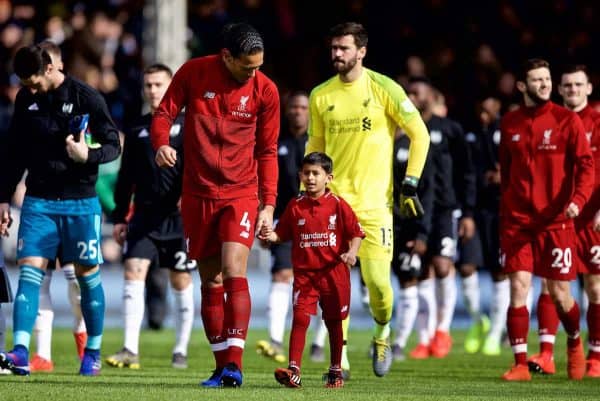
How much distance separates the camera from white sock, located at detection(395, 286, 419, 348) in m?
16.0

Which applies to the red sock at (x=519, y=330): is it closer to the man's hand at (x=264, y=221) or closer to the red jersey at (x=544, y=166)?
the red jersey at (x=544, y=166)

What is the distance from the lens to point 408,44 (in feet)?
81.5

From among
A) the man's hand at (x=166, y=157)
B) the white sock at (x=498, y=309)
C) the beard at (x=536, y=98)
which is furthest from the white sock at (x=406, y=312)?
the man's hand at (x=166, y=157)

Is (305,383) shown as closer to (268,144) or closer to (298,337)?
(298,337)

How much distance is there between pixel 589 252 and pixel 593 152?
0.87 m

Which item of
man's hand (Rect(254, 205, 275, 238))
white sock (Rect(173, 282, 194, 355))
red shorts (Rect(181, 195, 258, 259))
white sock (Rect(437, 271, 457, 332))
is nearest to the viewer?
red shorts (Rect(181, 195, 258, 259))

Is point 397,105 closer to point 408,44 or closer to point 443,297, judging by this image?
point 443,297

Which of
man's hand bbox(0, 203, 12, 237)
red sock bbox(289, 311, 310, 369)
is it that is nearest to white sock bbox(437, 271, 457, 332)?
red sock bbox(289, 311, 310, 369)

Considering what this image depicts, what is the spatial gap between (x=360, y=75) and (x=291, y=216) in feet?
4.81

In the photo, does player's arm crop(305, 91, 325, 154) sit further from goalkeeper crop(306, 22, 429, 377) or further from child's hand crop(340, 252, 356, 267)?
child's hand crop(340, 252, 356, 267)

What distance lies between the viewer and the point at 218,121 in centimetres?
1108

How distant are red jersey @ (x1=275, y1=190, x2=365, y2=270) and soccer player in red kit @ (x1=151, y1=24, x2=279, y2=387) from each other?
0.68 m

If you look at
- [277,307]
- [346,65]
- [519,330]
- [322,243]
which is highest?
[346,65]

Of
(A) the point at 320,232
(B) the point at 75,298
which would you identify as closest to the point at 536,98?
(A) the point at 320,232
